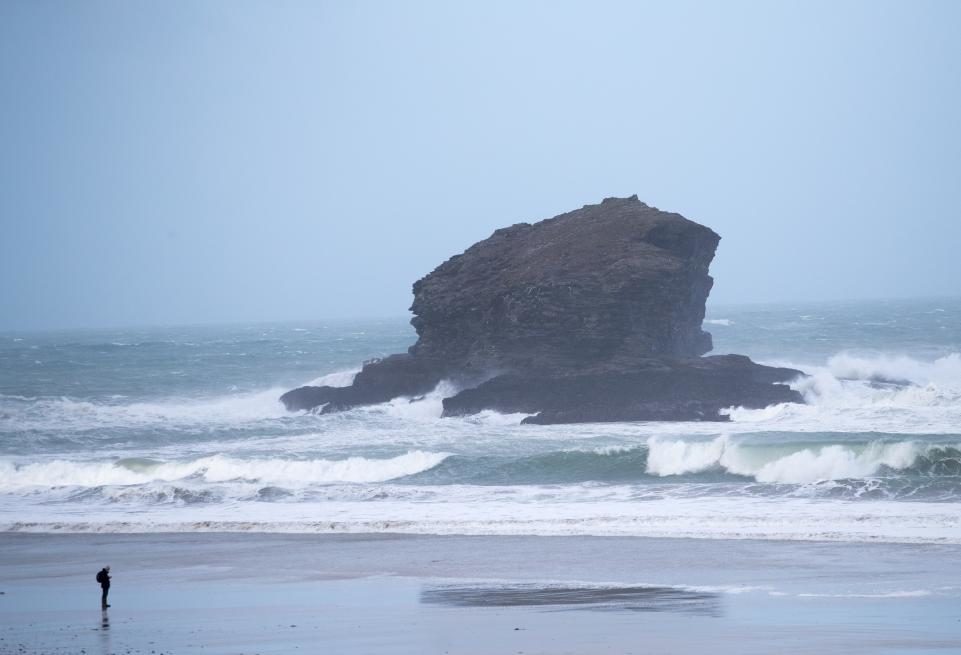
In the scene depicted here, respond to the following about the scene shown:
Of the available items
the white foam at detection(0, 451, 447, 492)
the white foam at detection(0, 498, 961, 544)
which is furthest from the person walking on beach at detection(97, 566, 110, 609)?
the white foam at detection(0, 451, 447, 492)

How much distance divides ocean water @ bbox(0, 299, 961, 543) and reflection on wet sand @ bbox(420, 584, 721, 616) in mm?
5005

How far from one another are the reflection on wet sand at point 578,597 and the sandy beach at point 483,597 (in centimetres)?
3

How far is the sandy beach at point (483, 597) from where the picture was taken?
45.6 feet

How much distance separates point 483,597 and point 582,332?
21036mm

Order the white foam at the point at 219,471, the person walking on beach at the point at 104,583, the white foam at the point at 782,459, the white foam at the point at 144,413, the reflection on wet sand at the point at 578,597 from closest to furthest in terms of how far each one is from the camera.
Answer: the reflection on wet sand at the point at 578,597 → the person walking on beach at the point at 104,583 → the white foam at the point at 782,459 → the white foam at the point at 219,471 → the white foam at the point at 144,413

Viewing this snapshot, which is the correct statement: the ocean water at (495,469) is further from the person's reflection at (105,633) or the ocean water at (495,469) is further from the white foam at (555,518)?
the person's reflection at (105,633)

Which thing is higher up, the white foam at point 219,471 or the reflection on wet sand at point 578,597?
the white foam at point 219,471

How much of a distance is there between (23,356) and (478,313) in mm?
61675

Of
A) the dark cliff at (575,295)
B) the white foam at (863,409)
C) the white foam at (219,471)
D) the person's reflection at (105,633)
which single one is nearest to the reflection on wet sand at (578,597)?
the person's reflection at (105,633)

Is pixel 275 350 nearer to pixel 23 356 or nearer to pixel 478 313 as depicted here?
pixel 23 356

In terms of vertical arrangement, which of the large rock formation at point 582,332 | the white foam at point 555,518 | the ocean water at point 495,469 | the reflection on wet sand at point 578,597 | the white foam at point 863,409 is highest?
the large rock formation at point 582,332

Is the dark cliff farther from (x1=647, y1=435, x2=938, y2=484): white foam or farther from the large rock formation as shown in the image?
(x1=647, y1=435, x2=938, y2=484): white foam

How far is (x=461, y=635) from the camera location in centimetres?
1430

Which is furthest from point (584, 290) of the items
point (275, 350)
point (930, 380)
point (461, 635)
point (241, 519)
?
point (275, 350)
